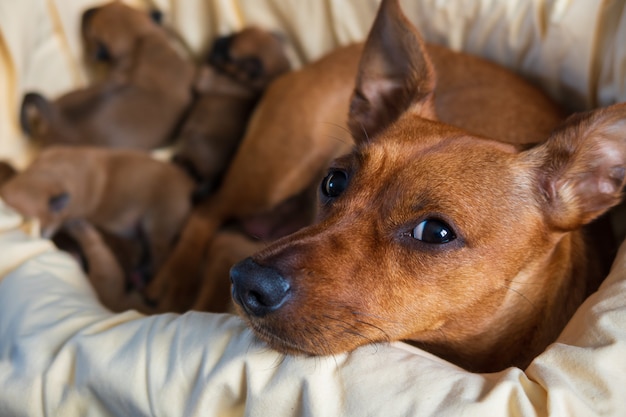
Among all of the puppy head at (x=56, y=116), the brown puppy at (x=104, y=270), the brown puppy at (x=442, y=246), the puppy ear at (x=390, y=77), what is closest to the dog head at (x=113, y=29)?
the puppy head at (x=56, y=116)

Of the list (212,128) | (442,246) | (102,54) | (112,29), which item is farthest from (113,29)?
(442,246)

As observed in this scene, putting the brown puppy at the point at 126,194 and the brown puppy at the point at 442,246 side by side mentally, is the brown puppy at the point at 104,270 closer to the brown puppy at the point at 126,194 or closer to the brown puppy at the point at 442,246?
the brown puppy at the point at 126,194

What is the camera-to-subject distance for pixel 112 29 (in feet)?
12.4

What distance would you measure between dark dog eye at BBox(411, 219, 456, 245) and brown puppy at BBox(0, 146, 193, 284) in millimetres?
1922

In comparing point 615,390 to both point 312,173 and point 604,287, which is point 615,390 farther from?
point 312,173

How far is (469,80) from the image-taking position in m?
2.84

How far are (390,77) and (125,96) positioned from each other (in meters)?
1.96

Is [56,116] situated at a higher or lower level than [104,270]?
higher

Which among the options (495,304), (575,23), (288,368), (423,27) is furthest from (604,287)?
(423,27)

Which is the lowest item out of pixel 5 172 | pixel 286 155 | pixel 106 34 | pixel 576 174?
pixel 286 155

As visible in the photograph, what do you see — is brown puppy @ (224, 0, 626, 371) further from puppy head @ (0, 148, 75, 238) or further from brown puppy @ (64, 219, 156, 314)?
puppy head @ (0, 148, 75, 238)

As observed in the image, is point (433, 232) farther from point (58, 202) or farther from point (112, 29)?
point (112, 29)

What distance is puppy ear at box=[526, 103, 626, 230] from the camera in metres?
1.84

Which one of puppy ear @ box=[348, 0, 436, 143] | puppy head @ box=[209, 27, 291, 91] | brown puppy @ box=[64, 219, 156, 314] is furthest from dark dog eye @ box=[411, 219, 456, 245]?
puppy head @ box=[209, 27, 291, 91]
